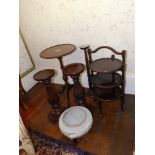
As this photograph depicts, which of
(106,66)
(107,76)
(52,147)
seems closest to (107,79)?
(107,76)

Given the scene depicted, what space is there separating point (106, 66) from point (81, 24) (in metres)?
0.58

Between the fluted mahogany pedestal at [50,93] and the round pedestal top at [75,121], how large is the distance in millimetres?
369

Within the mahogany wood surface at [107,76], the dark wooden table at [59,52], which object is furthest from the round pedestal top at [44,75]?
the mahogany wood surface at [107,76]

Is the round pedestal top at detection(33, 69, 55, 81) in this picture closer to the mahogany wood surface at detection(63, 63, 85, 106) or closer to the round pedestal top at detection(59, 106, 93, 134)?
the mahogany wood surface at detection(63, 63, 85, 106)

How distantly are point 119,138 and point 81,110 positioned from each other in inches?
17.4

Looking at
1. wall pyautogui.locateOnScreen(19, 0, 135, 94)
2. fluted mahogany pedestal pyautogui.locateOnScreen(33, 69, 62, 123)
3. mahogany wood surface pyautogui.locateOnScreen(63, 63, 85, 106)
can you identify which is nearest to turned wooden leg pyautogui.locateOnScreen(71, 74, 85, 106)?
mahogany wood surface pyautogui.locateOnScreen(63, 63, 85, 106)

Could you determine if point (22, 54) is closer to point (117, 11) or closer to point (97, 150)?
point (117, 11)

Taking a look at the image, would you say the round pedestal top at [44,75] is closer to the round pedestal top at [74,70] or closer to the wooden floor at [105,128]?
the round pedestal top at [74,70]

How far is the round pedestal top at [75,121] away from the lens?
1.66 metres

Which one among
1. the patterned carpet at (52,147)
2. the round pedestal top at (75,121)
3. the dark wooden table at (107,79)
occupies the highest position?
the dark wooden table at (107,79)

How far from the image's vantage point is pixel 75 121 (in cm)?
172

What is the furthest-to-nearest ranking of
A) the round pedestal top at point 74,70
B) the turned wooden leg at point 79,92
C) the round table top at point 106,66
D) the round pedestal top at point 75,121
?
the turned wooden leg at point 79,92 < the round pedestal top at point 74,70 < the round table top at point 106,66 < the round pedestal top at point 75,121
